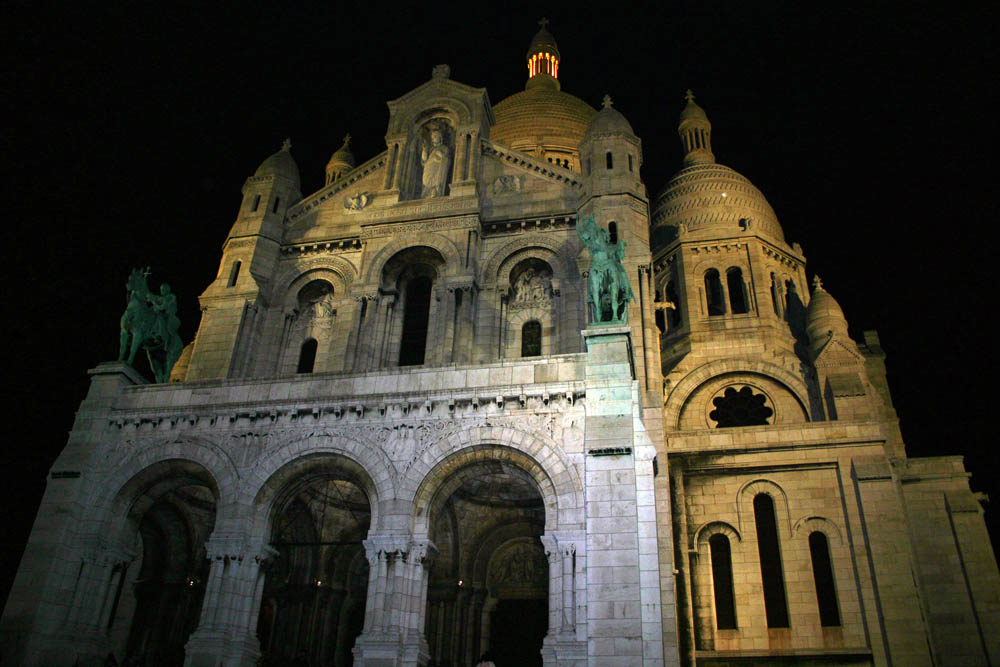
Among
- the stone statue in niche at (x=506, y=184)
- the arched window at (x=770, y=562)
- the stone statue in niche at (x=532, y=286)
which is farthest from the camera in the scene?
the stone statue in niche at (x=506, y=184)

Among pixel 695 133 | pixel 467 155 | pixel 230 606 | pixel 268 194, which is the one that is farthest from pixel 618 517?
pixel 695 133

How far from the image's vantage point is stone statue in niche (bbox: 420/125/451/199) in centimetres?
3123

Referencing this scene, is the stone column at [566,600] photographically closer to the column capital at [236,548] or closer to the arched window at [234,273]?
the column capital at [236,548]

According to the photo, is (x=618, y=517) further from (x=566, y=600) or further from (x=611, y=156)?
(x=611, y=156)

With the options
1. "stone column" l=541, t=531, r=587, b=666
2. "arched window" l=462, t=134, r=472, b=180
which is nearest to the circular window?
"arched window" l=462, t=134, r=472, b=180

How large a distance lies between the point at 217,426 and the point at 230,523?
287cm

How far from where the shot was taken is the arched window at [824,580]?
25609 mm

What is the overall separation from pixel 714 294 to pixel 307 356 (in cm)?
1950

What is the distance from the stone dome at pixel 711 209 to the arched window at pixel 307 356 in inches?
739

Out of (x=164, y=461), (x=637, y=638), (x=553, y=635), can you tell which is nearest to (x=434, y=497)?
(x=553, y=635)

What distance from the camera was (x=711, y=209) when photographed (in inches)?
1582

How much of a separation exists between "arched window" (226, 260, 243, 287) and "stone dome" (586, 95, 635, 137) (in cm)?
1410

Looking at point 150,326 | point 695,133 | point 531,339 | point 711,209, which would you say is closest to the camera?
point 150,326

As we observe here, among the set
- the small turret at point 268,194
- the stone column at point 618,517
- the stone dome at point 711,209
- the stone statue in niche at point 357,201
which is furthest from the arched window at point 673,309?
the stone column at point 618,517
